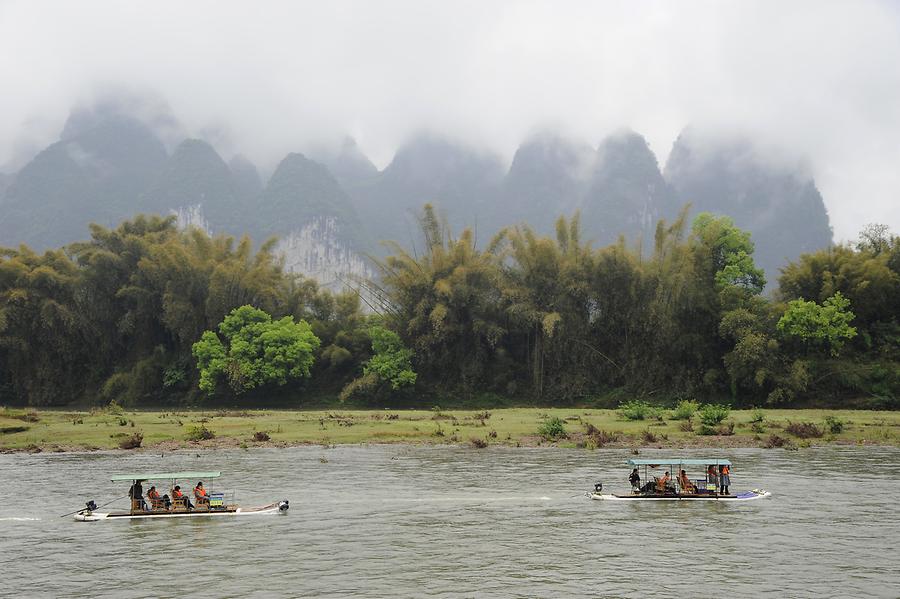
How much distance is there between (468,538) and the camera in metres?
22.8

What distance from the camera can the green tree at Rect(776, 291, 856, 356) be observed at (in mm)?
57375

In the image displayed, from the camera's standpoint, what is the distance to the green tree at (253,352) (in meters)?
66.9

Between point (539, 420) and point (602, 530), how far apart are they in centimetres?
2848

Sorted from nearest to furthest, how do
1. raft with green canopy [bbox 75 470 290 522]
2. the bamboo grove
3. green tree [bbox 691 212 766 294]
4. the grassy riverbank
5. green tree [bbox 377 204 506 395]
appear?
raft with green canopy [bbox 75 470 290 522]
the grassy riverbank
the bamboo grove
green tree [bbox 691 212 766 294]
green tree [bbox 377 204 506 395]

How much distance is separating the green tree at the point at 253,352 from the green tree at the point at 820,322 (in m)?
40.0

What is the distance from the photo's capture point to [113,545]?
22.7 metres

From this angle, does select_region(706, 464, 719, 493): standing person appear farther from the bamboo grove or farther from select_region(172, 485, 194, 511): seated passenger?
the bamboo grove

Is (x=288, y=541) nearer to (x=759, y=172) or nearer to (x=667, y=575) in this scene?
(x=667, y=575)

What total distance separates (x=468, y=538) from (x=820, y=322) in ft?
146

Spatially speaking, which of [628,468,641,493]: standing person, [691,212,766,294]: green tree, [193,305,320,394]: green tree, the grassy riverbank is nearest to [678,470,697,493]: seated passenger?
[628,468,641,493]: standing person

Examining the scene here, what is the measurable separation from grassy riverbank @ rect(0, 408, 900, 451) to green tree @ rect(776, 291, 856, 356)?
6325mm

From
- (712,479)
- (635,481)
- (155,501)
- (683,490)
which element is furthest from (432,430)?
(155,501)

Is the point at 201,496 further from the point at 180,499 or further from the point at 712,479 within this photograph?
the point at 712,479

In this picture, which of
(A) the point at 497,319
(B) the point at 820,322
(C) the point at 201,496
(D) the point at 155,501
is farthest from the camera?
(A) the point at 497,319
